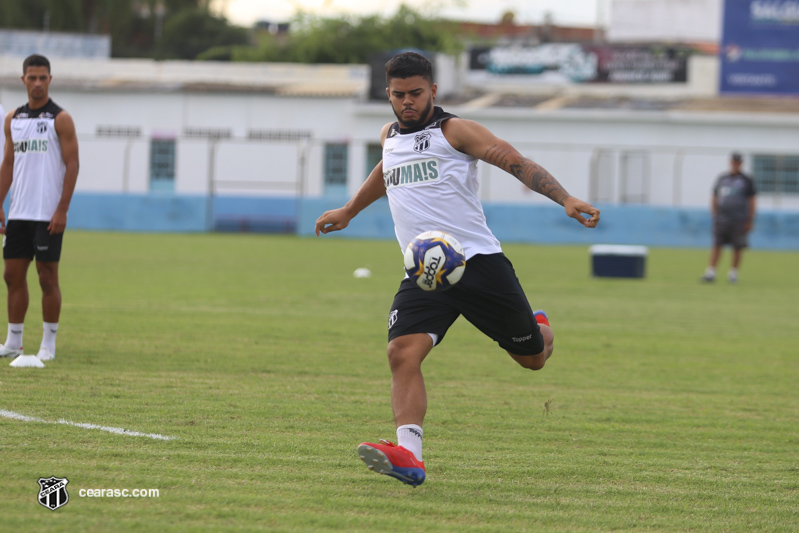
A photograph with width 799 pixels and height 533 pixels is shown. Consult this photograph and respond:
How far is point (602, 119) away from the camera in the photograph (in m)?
36.2

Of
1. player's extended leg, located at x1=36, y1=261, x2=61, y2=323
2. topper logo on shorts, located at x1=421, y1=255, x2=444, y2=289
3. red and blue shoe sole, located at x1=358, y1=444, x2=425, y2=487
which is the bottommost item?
red and blue shoe sole, located at x1=358, y1=444, x2=425, y2=487

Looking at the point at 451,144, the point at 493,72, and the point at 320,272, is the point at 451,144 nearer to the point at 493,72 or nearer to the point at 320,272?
the point at 320,272

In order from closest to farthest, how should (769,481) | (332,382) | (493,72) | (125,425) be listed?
(769,481) → (125,425) → (332,382) → (493,72)

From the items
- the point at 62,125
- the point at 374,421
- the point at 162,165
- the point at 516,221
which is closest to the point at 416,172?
the point at 374,421

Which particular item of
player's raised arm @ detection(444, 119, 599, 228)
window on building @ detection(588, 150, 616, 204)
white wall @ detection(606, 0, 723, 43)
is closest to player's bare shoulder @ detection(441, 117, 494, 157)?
player's raised arm @ detection(444, 119, 599, 228)

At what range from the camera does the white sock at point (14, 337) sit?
7.61 metres

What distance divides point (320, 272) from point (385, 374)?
404 inches

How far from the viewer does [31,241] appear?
7543mm

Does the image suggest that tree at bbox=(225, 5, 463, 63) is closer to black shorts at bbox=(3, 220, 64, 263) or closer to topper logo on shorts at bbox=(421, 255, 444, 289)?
black shorts at bbox=(3, 220, 64, 263)

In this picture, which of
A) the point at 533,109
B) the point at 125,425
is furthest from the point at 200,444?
the point at 533,109

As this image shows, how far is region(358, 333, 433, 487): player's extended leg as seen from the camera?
447 cm

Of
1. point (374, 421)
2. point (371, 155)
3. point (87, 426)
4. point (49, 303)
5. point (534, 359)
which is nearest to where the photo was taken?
point (87, 426)

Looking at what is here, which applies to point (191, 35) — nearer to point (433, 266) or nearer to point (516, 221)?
point (516, 221)

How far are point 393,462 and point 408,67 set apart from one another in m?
1.91
